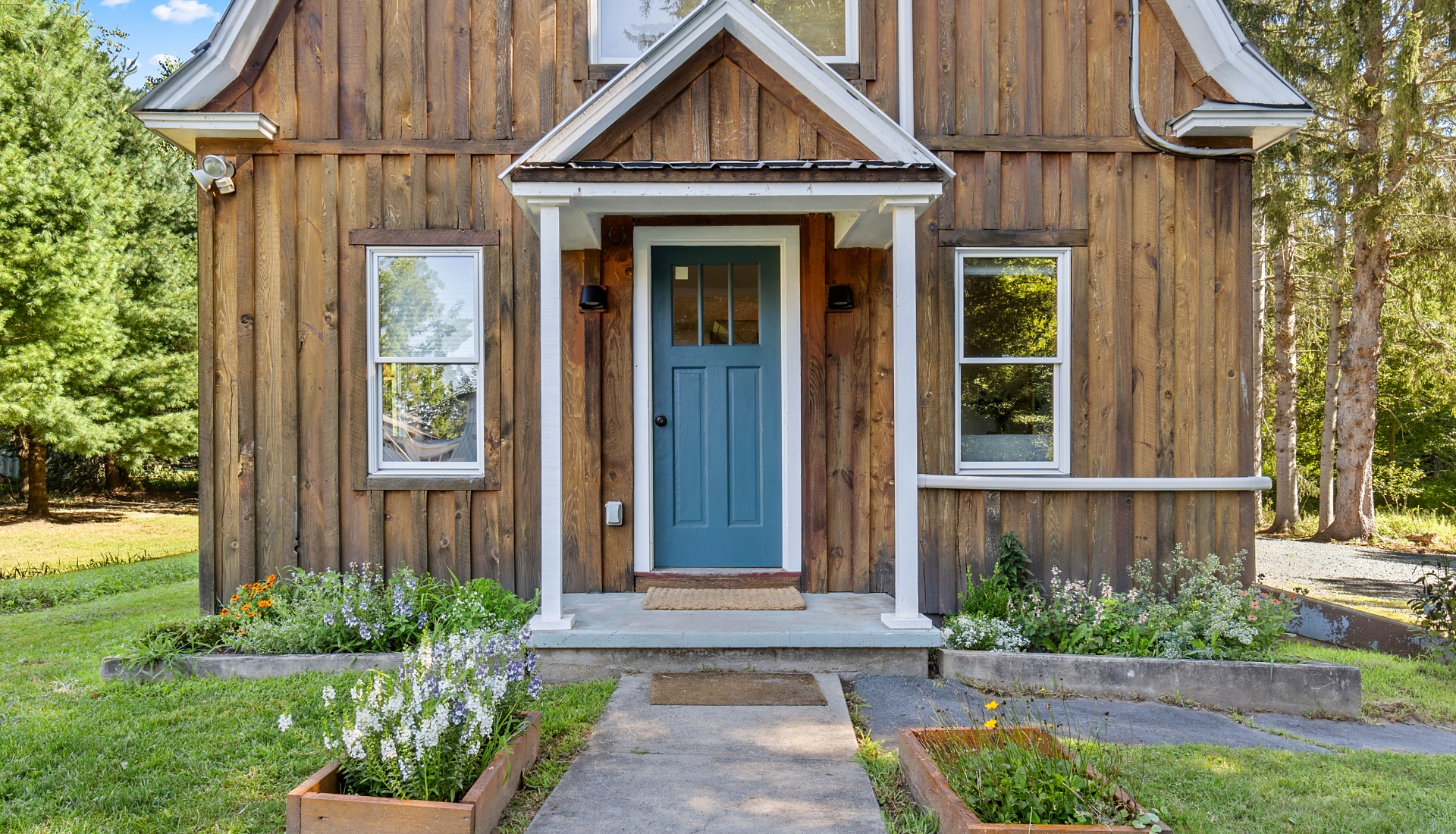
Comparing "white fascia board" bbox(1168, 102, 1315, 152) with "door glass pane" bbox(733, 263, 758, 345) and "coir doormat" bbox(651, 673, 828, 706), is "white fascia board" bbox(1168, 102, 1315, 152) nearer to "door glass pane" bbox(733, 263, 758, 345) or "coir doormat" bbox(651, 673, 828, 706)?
"door glass pane" bbox(733, 263, 758, 345)

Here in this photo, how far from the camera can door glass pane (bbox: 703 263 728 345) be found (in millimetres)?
5461

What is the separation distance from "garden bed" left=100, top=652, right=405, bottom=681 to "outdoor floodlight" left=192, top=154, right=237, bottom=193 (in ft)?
9.39

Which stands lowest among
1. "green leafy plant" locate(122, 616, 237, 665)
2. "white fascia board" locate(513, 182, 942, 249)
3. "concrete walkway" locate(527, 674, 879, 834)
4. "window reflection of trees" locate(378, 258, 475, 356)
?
"concrete walkway" locate(527, 674, 879, 834)

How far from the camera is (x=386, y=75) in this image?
521 centimetres

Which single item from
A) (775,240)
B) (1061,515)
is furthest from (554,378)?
(1061,515)

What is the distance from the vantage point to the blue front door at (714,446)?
17.8 feet

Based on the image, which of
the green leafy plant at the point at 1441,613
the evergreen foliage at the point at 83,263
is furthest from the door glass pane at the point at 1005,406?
the evergreen foliage at the point at 83,263

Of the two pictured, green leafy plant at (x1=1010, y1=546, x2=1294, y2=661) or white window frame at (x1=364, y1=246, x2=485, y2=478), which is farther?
white window frame at (x1=364, y1=246, x2=485, y2=478)

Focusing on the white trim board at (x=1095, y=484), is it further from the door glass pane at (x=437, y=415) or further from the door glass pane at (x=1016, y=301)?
the door glass pane at (x=437, y=415)

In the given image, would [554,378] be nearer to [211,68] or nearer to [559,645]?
[559,645]

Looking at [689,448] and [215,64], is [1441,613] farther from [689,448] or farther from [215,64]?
[215,64]

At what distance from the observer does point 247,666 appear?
4230mm

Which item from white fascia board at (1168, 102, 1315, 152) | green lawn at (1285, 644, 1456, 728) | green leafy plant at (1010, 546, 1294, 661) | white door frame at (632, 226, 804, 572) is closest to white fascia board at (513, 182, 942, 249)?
white door frame at (632, 226, 804, 572)

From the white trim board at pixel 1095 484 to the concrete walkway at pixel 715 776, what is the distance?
6.50 ft
